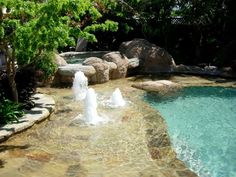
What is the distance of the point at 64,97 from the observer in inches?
487

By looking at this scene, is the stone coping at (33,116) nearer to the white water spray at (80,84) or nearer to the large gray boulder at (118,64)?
the white water spray at (80,84)

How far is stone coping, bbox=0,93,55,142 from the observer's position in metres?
8.70

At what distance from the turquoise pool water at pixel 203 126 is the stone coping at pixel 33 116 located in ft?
9.45

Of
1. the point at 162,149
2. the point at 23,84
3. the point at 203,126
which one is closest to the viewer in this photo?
the point at 162,149

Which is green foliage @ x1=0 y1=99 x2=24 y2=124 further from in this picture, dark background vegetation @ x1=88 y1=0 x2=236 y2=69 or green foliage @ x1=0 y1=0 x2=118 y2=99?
dark background vegetation @ x1=88 y1=0 x2=236 y2=69

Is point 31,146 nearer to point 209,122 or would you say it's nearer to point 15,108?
point 15,108

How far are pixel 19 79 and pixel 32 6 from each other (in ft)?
9.21

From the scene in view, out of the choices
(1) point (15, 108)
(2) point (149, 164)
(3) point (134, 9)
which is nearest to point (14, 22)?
(1) point (15, 108)

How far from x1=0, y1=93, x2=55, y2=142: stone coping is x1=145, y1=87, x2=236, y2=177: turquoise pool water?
2.88 metres

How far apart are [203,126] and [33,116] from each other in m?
3.95

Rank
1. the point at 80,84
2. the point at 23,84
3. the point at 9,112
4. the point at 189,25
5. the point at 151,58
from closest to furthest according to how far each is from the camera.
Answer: the point at 9,112, the point at 23,84, the point at 80,84, the point at 151,58, the point at 189,25

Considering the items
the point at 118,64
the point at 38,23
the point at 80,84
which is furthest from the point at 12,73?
the point at 118,64

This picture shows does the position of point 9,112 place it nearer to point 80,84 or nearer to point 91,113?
point 91,113

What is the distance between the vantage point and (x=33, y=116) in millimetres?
9688
